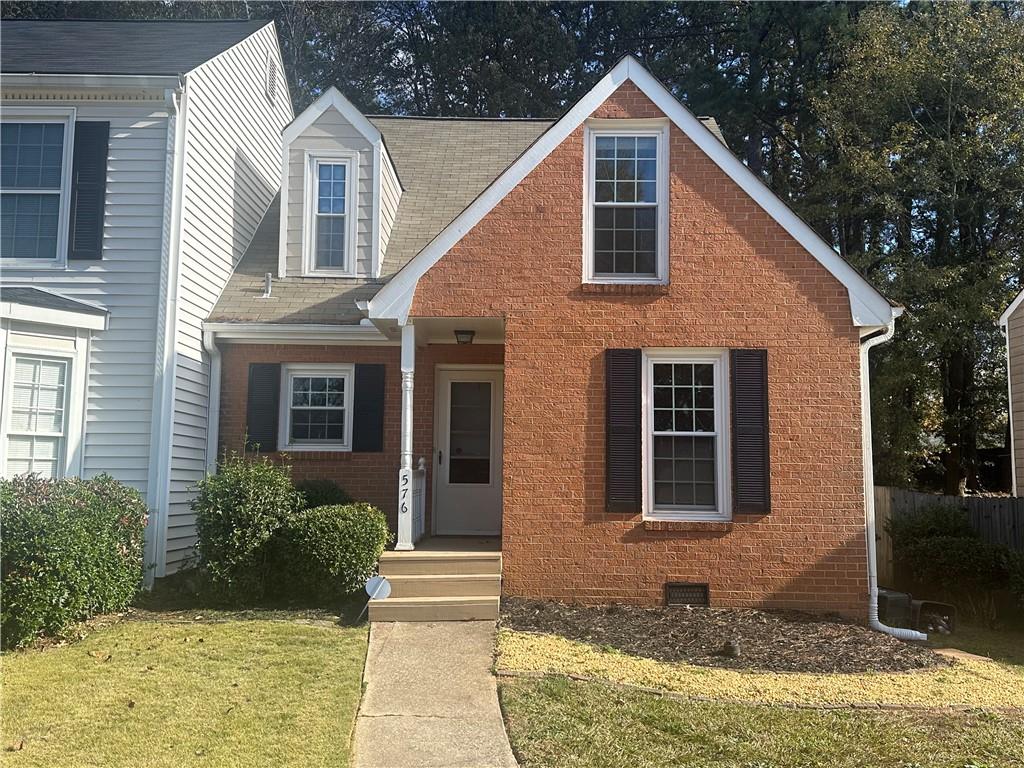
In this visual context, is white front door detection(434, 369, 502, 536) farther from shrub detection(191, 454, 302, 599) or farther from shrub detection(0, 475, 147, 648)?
shrub detection(0, 475, 147, 648)

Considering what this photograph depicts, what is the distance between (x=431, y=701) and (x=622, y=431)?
159 inches

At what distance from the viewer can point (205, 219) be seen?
11023 mm

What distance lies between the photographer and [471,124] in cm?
1577

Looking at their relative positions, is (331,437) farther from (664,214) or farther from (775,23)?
(775,23)

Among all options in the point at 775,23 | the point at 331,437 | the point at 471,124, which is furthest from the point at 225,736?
the point at 775,23

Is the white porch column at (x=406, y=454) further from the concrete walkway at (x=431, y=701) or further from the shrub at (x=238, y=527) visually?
the concrete walkway at (x=431, y=701)

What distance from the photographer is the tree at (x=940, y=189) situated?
18.2 m

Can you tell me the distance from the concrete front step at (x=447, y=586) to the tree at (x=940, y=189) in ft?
42.6

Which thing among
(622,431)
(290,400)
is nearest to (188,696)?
(622,431)

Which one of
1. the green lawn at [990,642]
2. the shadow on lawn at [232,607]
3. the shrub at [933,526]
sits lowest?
the green lawn at [990,642]

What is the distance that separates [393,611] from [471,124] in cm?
1026

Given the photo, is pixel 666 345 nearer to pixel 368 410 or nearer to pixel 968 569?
pixel 368 410

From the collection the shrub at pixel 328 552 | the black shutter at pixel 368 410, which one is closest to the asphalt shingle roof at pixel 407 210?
the black shutter at pixel 368 410

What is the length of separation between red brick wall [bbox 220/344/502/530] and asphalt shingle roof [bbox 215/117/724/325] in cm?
48
